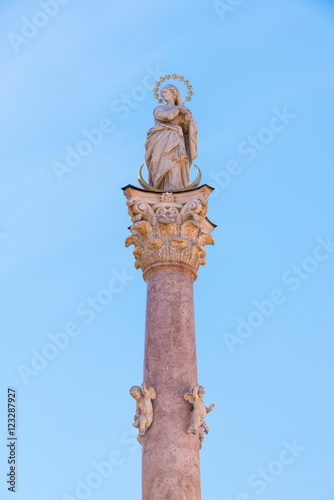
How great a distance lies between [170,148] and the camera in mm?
16531

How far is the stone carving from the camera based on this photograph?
15055 mm

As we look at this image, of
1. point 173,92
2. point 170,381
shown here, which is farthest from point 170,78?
point 170,381

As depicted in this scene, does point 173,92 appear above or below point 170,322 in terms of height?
above

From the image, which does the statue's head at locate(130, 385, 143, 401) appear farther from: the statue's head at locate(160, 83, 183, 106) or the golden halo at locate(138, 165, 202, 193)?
the statue's head at locate(160, 83, 183, 106)

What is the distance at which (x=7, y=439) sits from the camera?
18.8 metres

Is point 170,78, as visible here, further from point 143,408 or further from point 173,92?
point 143,408

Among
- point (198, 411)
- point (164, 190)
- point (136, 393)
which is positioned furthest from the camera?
point (164, 190)

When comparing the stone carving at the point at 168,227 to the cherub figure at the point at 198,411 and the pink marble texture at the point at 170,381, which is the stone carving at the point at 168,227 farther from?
the cherub figure at the point at 198,411

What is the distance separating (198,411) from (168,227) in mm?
3680

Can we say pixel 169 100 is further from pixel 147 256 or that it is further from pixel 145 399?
pixel 145 399

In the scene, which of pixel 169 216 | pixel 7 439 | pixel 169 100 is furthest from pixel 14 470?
pixel 169 100

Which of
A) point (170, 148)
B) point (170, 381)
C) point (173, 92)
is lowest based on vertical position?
point (170, 381)

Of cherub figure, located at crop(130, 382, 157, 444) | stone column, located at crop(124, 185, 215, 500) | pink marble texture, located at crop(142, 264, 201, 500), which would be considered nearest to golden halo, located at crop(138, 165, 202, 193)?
stone column, located at crop(124, 185, 215, 500)

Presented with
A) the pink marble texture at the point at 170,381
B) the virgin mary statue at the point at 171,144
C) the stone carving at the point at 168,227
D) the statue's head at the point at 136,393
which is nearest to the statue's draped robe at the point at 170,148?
the virgin mary statue at the point at 171,144
